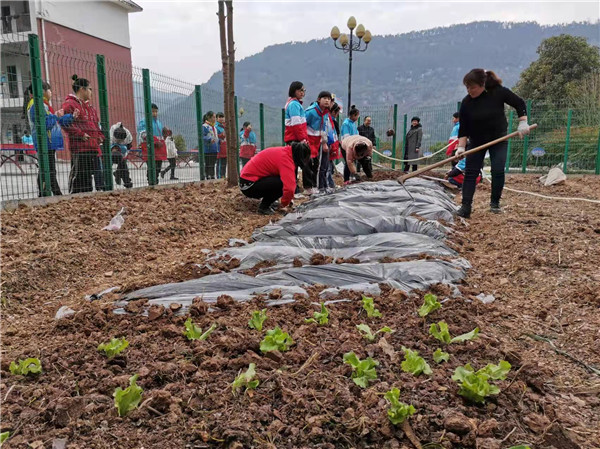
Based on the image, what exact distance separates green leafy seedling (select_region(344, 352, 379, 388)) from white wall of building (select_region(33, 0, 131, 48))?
24.1 m

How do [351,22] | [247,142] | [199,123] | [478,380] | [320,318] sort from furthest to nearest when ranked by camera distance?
[351,22]
[247,142]
[199,123]
[320,318]
[478,380]

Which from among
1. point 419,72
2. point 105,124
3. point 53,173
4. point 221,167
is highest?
point 419,72

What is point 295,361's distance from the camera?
1806 mm

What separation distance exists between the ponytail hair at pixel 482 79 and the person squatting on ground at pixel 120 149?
472 cm

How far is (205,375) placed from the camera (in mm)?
1690

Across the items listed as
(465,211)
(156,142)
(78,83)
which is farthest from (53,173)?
(465,211)

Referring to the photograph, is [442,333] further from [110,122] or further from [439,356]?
[110,122]

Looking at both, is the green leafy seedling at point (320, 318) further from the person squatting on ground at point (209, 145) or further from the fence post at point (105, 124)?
the person squatting on ground at point (209, 145)

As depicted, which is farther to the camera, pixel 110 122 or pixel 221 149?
pixel 221 149

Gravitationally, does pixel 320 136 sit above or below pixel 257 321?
above

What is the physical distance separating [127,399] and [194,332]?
55 centimetres

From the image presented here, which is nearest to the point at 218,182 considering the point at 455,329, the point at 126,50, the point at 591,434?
the point at 455,329

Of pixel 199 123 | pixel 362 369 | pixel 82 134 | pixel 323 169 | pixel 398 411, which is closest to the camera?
pixel 398 411

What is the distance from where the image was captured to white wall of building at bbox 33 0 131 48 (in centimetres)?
2089
